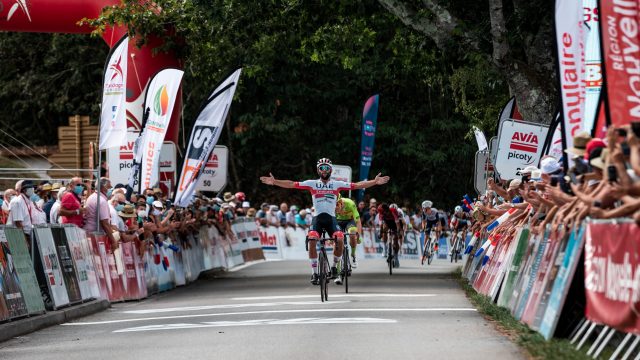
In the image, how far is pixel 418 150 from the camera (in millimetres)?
54375

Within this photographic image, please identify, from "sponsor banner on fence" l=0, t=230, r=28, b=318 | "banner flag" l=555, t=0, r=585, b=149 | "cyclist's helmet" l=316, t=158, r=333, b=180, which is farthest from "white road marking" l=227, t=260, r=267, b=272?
"banner flag" l=555, t=0, r=585, b=149

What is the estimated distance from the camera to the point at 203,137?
28438 millimetres

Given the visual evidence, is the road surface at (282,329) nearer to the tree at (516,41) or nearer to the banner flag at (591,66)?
the banner flag at (591,66)

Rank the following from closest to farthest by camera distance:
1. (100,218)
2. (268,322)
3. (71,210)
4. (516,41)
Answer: (268,322) → (71,210) → (100,218) → (516,41)

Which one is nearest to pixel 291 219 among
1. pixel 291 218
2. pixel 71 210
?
pixel 291 218

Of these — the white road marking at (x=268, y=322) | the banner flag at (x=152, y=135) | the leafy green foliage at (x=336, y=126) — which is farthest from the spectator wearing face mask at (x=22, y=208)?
the leafy green foliage at (x=336, y=126)

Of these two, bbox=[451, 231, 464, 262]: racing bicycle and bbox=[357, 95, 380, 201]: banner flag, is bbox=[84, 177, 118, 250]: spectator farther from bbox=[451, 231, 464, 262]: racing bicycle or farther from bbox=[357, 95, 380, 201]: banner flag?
bbox=[357, 95, 380, 201]: banner flag

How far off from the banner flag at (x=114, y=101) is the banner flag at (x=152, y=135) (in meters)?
2.44

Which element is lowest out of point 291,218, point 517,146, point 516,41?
point 291,218

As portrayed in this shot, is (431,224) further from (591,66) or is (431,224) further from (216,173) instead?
(591,66)

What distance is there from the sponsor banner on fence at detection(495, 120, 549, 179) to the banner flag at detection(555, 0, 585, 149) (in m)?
5.82

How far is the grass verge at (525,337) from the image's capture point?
11.6m

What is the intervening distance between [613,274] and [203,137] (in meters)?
18.2

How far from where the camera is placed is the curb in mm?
16638
